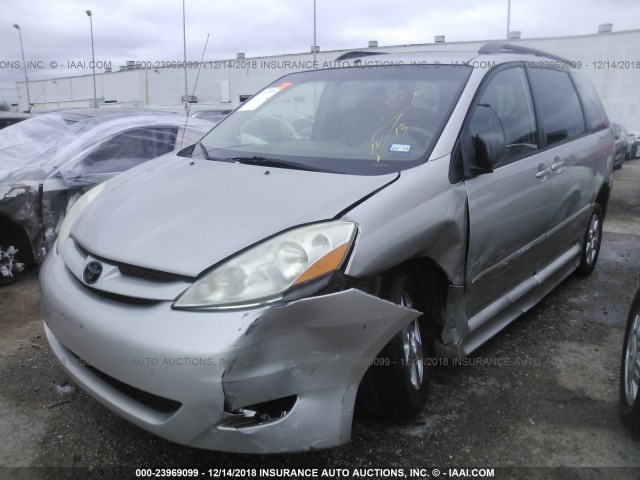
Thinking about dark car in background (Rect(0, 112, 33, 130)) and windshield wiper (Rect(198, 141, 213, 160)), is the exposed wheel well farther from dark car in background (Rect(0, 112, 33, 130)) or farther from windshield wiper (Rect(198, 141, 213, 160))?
dark car in background (Rect(0, 112, 33, 130))

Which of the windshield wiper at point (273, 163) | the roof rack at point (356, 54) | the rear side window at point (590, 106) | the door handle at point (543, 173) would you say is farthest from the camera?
the rear side window at point (590, 106)

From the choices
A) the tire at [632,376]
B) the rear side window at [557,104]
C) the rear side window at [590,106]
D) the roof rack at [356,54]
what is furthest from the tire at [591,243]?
the roof rack at [356,54]

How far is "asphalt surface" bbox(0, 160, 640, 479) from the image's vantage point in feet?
7.43

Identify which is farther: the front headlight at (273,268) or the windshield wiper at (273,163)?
the windshield wiper at (273,163)

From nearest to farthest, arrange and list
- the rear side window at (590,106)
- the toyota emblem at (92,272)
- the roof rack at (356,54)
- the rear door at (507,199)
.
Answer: the toyota emblem at (92,272)
the rear door at (507,199)
the roof rack at (356,54)
the rear side window at (590,106)

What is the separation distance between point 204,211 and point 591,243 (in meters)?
3.80

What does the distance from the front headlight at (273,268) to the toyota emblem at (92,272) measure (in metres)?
0.43

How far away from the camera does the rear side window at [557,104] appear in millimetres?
3514

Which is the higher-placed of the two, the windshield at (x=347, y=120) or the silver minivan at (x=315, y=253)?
the windshield at (x=347, y=120)

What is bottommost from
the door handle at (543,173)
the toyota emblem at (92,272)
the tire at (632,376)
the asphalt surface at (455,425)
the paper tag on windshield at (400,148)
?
the asphalt surface at (455,425)

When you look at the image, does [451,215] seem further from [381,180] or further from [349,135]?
[349,135]

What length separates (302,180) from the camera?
7.64ft

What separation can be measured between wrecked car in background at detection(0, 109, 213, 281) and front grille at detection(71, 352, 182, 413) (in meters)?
2.71

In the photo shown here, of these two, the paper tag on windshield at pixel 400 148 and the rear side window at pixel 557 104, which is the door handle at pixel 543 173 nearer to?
the rear side window at pixel 557 104
